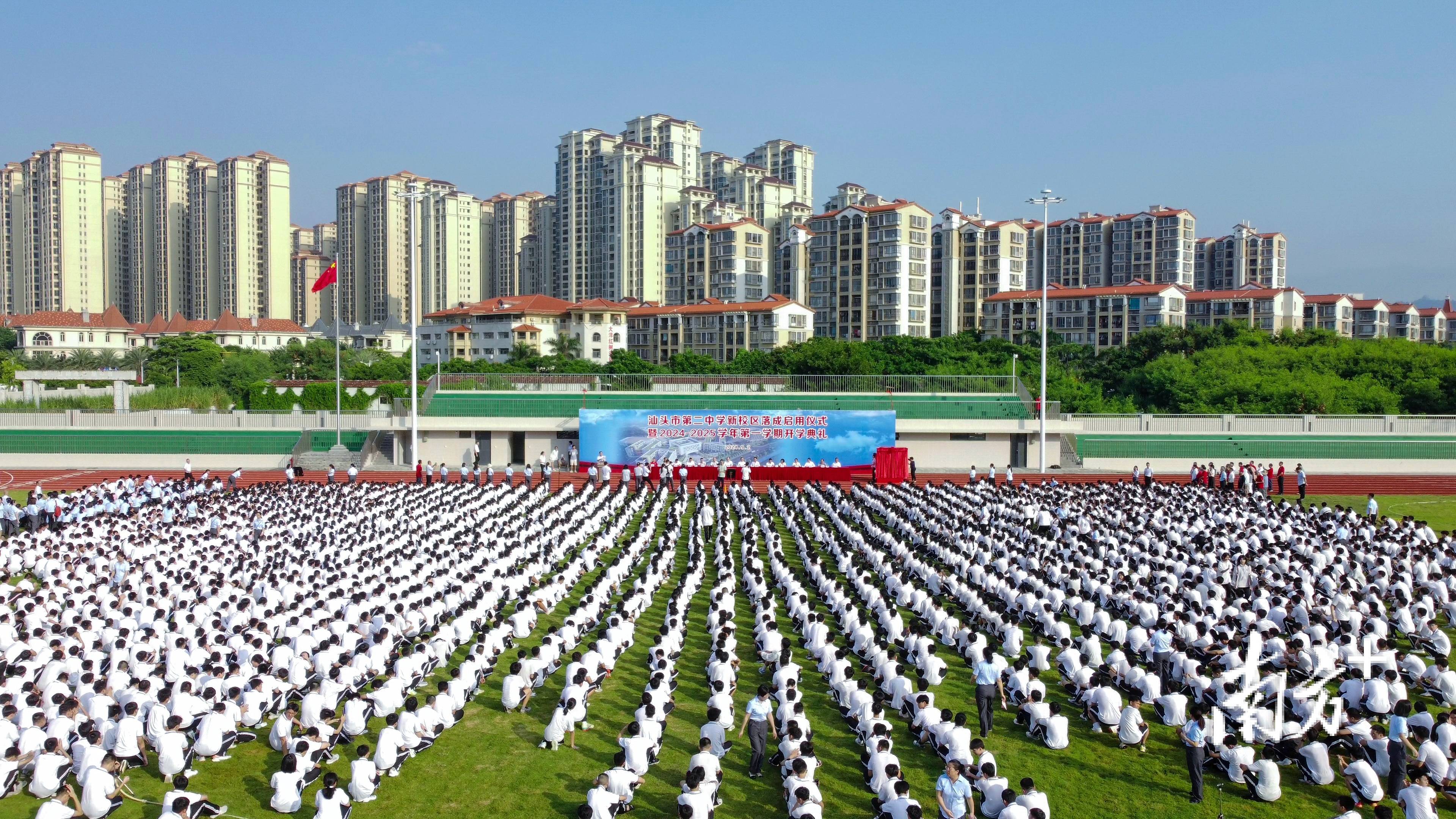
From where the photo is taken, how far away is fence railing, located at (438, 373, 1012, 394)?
37.8 metres

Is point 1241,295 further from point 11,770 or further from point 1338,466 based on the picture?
point 11,770

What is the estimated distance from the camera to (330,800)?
8531mm

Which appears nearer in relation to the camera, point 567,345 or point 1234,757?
point 1234,757

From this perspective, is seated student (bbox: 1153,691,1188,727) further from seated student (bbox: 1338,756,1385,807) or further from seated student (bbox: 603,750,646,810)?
seated student (bbox: 603,750,646,810)

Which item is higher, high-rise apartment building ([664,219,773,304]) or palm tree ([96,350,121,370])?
high-rise apartment building ([664,219,773,304])

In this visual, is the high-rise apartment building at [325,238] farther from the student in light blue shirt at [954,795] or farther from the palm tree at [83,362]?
the student in light blue shirt at [954,795]

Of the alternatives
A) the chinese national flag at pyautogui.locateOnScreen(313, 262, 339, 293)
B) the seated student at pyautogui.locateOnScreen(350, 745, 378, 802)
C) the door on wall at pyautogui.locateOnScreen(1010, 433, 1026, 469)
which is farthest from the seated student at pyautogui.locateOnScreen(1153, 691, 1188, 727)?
the chinese national flag at pyautogui.locateOnScreen(313, 262, 339, 293)

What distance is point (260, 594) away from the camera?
602 inches

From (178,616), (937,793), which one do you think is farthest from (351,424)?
(937,793)

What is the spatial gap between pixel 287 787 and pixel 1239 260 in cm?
11114

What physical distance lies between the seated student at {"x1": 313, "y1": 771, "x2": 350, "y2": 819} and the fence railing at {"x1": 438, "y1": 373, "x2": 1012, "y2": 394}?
2876cm

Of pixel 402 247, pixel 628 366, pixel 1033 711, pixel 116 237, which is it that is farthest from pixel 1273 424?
pixel 116 237

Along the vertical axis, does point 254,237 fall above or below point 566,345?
above

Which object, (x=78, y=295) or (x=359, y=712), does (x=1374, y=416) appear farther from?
(x=78, y=295)
